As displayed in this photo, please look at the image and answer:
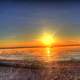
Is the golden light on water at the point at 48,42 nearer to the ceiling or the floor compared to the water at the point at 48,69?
nearer to the ceiling

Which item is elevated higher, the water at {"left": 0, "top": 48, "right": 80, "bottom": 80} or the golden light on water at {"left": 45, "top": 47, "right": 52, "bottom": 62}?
the golden light on water at {"left": 45, "top": 47, "right": 52, "bottom": 62}

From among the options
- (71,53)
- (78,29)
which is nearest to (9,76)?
(71,53)

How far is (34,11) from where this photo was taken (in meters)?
1.50

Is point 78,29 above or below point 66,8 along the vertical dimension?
below

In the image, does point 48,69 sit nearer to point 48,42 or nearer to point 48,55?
point 48,55

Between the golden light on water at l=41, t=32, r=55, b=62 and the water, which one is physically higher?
the golden light on water at l=41, t=32, r=55, b=62

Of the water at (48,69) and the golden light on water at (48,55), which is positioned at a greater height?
the golden light on water at (48,55)

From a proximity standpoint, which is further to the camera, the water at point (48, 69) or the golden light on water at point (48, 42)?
the golden light on water at point (48, 42)

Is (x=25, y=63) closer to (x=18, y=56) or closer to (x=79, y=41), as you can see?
(x=18, y=56)

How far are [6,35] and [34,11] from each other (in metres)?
0.32

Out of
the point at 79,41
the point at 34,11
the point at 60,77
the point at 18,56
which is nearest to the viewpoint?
the point at 60,77

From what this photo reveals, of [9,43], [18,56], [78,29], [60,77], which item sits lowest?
[60,77]

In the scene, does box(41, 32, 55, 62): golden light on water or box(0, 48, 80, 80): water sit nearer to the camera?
box(0, 48, 80, 80): water

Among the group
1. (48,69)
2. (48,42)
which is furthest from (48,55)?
(48,42)
